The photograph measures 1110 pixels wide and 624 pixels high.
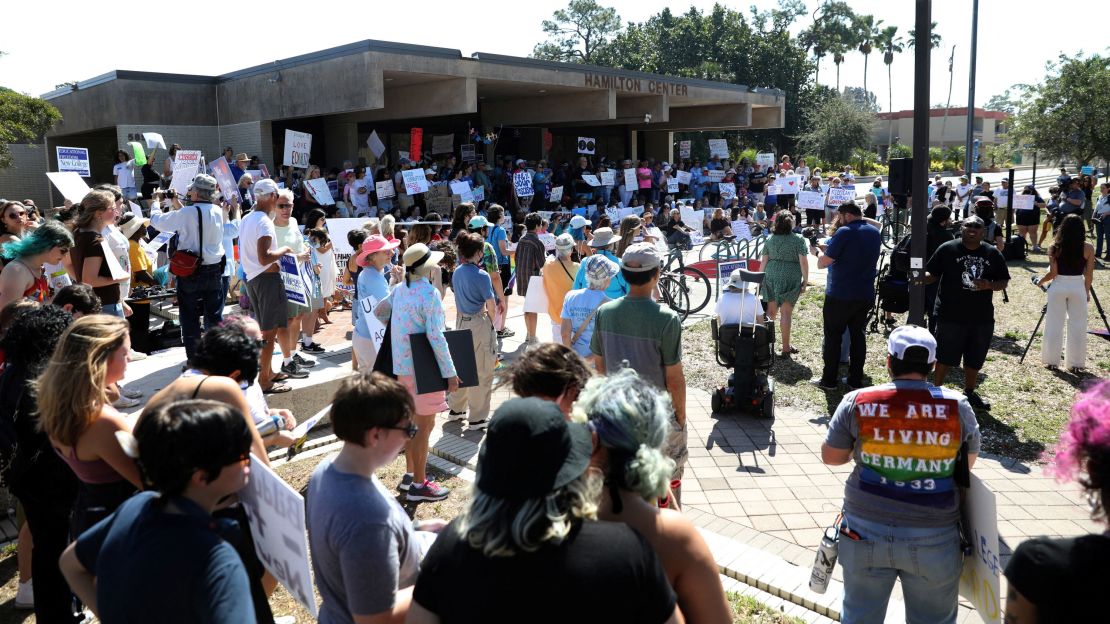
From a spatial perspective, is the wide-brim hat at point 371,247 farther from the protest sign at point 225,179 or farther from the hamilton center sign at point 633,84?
the hamilton center sign at point 633,84

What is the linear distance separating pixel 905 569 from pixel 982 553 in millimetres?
287

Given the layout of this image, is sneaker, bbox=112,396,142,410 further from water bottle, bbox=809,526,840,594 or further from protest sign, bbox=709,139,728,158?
protest sign, bbox=709,139,728,158

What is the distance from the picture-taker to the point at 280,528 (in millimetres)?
2404

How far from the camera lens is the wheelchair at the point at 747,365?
7.11 meters

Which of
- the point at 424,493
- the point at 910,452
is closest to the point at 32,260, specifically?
the point at 424,493

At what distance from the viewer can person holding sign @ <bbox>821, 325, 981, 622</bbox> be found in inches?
122

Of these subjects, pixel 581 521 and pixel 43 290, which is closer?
pixel 581 521

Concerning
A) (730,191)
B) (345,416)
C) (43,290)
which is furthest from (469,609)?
(730,191)

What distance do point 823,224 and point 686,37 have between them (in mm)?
39184

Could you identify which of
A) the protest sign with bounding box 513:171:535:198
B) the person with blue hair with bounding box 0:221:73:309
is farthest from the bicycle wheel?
the person with blue hair with bounding box 0:221:73:309

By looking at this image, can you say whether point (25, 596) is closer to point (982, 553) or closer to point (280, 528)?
point (280, 528)

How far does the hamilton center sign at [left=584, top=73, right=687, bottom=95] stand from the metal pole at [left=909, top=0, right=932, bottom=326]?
1630cm

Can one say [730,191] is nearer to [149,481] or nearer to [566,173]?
[566,173]

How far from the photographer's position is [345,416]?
2504 millimetres
